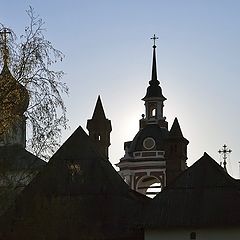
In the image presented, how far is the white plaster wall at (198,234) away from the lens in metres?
37.2

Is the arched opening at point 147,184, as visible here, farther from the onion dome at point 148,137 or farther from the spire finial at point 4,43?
the spire finial at point 4,43

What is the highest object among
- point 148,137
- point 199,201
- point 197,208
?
point 148,137

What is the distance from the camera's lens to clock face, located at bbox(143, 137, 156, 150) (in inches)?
2800

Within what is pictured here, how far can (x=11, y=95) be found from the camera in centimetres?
1938

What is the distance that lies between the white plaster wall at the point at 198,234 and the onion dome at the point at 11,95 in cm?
1970

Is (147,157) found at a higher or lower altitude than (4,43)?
higher

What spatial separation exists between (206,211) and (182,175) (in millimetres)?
3231

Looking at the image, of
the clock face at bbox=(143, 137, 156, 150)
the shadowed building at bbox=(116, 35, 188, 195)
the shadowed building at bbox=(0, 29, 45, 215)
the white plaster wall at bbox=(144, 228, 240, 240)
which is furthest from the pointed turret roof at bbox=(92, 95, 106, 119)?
the shadowed building at bbox=(0, 29, 45, 215)

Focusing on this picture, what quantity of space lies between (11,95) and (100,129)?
35.4 metres

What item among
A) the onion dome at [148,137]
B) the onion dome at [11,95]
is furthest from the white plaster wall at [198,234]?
the onion dome at [148,137]

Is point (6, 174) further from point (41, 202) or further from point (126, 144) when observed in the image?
point (126, 144)

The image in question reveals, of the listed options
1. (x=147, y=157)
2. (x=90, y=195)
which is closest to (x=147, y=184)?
(x=147, y=157)

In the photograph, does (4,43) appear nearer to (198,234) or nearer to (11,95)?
(11,95)

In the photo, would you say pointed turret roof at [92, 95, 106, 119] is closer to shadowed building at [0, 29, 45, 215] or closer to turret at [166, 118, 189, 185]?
turret at [166, 118, 189, 185]
